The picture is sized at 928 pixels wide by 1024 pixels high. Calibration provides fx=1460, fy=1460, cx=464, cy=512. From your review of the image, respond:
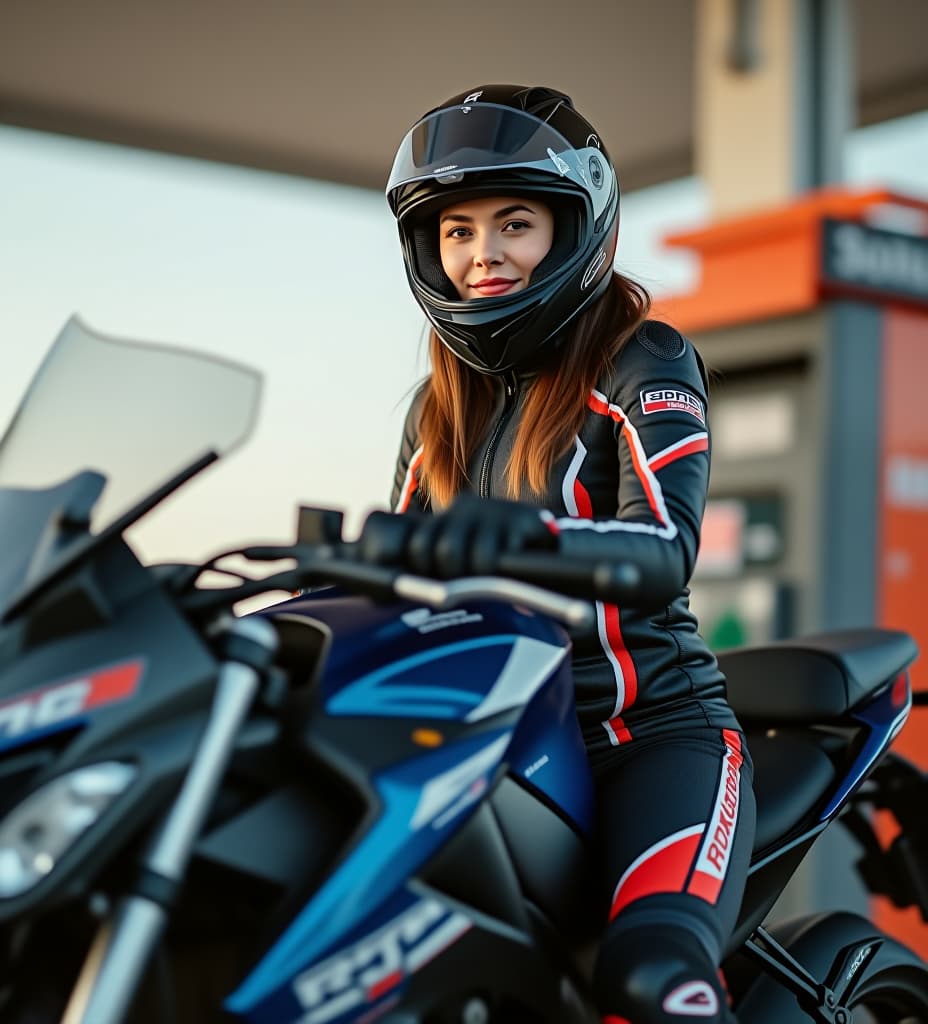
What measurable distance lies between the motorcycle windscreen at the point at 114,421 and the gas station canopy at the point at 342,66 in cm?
664

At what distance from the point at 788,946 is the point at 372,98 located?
9.09 metres

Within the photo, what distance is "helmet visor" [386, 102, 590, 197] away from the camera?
2135 millimetres

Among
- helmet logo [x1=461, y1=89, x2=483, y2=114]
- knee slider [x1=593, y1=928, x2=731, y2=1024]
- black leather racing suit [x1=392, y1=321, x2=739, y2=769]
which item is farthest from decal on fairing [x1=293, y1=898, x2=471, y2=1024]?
helmet logo [x1=461, y1=89, x2=483, y2=114]

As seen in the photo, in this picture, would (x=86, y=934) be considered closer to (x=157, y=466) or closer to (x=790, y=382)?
(x=157, y=466)

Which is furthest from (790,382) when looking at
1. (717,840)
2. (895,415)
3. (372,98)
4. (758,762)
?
(372,98)

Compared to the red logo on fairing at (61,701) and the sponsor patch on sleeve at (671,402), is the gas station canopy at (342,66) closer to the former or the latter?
the sponsor patch on sleeve at (671,402)

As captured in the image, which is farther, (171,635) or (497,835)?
(497,835)

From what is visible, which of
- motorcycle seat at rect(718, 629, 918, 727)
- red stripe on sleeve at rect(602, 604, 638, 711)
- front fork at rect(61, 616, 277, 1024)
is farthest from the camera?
motorcycle seat at rect(718, 629, 918, 727)

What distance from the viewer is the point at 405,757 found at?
5.03ft

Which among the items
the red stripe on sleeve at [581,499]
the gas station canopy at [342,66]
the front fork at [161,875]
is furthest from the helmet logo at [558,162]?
the gas station canopy at [342,66]

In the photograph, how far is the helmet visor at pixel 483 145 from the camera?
7.00 ft

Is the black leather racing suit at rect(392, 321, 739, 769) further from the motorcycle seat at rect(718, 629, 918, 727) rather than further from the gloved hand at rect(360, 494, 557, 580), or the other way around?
the gloved hand at rect(360, 494, 557, 580)

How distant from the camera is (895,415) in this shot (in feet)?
19.1

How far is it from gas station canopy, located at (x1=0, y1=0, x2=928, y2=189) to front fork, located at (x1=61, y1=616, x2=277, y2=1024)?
700 centimetres
